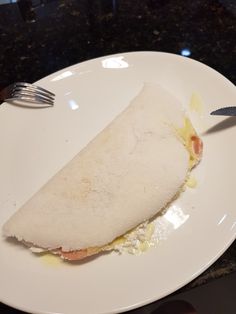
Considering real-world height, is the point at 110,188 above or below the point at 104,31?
below

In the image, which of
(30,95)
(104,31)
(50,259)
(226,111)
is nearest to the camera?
(50,259)

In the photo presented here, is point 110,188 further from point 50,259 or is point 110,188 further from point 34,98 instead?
point 34,98

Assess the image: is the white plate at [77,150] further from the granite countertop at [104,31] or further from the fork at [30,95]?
the granite countertop at [104,31]

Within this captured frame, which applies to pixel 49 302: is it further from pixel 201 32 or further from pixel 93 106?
pixel 201 32

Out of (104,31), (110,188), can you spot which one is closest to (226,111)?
(110,188)

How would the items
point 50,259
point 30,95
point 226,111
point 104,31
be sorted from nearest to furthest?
point 50,259, point 226,111, point 30,95, point 104,31

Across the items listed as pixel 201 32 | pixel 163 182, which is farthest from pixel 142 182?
pixel 201 32

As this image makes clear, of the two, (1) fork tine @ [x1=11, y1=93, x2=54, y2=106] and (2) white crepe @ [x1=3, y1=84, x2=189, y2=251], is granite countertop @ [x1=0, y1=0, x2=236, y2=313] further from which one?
(2) white crepe @ [x1=3, y1=84, x2=189, y2=251]
